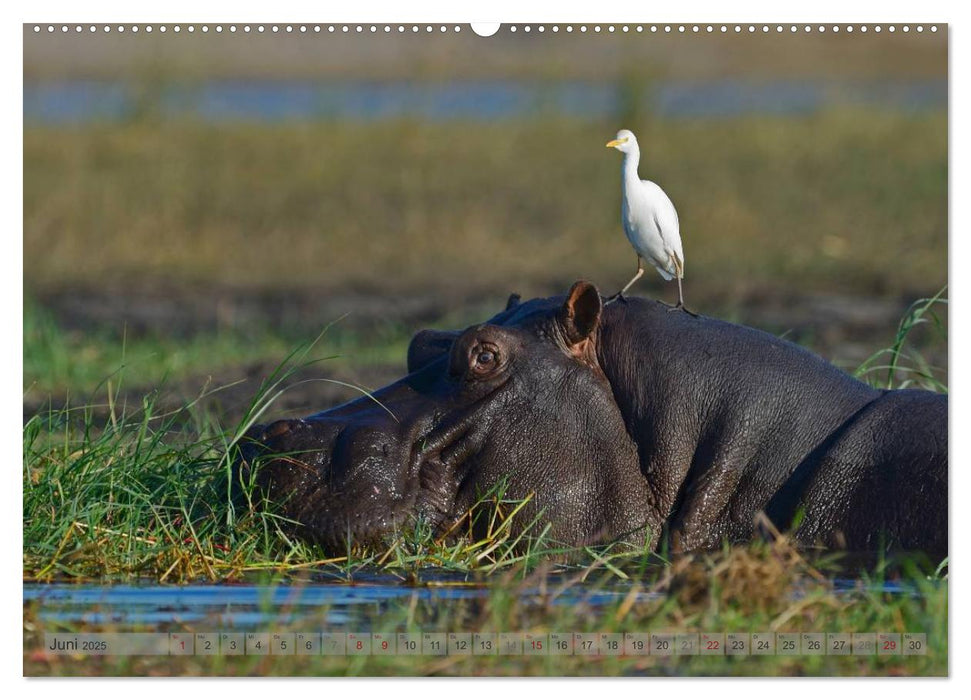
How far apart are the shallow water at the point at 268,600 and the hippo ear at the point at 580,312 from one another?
70 cm

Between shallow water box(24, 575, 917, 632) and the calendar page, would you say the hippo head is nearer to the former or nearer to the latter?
the calendar page

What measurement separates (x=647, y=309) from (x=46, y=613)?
6.01ft

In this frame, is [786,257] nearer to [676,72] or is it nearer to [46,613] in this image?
[676,72]

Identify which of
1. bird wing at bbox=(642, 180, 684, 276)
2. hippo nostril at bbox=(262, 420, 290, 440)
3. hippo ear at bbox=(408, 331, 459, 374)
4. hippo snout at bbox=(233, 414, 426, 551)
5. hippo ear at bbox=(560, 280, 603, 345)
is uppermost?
bird wing at bbox=(642, 180, 684, 276)

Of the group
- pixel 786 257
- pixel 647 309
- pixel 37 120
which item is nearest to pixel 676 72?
pixel 786 257

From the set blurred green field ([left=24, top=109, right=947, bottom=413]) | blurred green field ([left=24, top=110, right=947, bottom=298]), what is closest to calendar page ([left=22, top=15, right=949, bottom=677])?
blurred green field ([left=24, top=109, right=947, bottom=413])

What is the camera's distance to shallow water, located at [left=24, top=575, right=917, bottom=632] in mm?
4102

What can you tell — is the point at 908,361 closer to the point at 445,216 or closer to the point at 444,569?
the point at 444,569

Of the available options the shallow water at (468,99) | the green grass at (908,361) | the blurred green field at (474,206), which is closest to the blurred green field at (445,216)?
the blurred green field at (474,206)

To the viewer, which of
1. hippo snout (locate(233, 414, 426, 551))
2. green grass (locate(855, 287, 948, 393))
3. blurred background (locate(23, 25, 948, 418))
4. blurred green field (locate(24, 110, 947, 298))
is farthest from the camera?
blurred green field (locate(24, 110, 947, 298))

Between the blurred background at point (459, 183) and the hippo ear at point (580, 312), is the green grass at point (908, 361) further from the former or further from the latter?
the blurred background at point (459, 183)

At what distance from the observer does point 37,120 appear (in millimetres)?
14938

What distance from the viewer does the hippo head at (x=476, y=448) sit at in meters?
4.70

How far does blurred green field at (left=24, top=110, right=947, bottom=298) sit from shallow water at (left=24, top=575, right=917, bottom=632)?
25.8 ft
